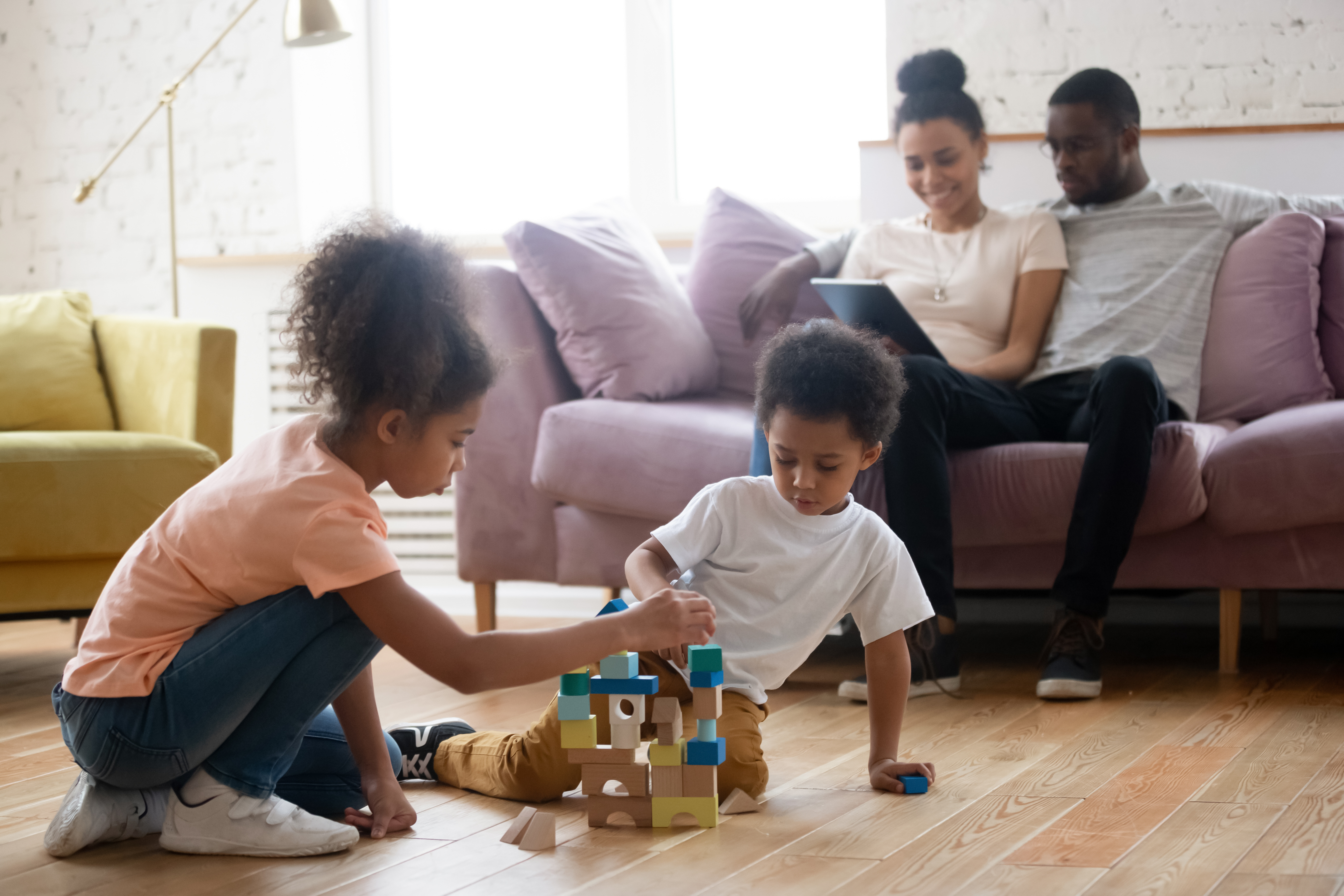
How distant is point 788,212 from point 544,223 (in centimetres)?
123

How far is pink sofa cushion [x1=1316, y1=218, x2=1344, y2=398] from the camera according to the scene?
254 centimetres

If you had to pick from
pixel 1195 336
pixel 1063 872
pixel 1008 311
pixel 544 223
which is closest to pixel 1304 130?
pixel 1195 336

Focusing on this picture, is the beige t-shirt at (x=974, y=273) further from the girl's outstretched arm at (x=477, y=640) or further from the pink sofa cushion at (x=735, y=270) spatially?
the girl's outstretched arm at (x=477, y=640)

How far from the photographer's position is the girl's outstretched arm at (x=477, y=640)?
4.08 feet

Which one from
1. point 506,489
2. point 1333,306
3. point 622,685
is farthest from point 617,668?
point 1333,306

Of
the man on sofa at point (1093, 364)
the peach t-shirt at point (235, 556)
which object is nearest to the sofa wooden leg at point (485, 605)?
the man on sofa at point (1093, 364)

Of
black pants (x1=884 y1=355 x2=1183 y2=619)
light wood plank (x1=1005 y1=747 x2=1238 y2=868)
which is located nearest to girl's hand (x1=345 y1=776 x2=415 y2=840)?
light wood plank (x1=1005 y1=747 x2=1238 y2=868)

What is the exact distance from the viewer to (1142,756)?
1.68 metres

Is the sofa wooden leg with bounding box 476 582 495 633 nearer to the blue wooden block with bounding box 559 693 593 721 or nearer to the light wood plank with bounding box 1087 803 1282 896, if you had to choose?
the blue wooden block with bounding box 559 693 593 721

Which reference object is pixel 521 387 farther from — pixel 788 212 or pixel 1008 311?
pixel 788 212

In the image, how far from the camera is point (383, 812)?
143cm

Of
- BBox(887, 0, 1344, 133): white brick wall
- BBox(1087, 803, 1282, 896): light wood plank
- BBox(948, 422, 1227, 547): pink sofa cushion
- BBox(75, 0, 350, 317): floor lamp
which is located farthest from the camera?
BBox(75, 0, 350, 317): floor lamp

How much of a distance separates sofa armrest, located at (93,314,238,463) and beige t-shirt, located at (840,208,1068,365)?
1.29 m

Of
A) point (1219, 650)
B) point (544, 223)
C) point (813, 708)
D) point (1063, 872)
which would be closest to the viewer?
point (1063, 872)
